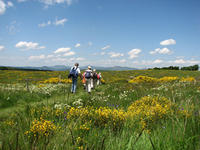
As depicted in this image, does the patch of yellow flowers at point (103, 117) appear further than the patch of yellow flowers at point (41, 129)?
Yes

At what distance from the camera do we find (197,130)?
207cm

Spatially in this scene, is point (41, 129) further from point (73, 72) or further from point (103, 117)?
point (73, 72)

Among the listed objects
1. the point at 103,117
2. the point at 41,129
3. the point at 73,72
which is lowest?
the point at 103,117

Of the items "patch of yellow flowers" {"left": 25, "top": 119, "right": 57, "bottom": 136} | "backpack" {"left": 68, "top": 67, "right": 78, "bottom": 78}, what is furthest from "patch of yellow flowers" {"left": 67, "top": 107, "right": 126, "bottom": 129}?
"backpack" {"left": 68, "top": 67, "right": 78, "bottom": 78}

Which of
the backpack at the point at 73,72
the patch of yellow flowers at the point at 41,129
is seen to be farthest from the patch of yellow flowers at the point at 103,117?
the backpack at the point at 73,72

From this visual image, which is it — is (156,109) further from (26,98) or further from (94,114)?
(26,98)

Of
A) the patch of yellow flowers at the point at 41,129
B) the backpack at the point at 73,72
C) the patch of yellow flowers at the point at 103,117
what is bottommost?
the patch of yellow flowers at the point at 103,117

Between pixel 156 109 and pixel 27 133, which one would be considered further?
pixel 156 109

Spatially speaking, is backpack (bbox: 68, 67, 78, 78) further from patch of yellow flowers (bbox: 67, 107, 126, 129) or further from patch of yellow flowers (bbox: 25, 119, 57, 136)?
patch of yellow flowers (bbox: 25, 119, 57, 136)

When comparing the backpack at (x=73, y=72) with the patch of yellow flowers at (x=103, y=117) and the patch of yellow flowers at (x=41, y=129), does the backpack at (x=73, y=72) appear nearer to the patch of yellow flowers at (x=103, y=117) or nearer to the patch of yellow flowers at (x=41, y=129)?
the patch of yellow flowers at (x=103, y=117)

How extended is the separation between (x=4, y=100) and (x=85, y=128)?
770cm

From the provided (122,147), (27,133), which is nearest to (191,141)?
(122,147)

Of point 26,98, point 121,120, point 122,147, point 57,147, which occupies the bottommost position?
point 26,98

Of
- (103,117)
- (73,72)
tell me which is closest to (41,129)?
(103,117)
